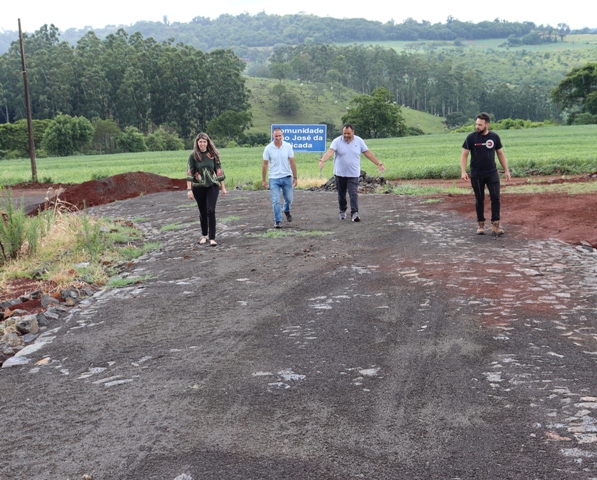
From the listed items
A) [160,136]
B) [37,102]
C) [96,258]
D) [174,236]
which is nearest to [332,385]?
[96,258]

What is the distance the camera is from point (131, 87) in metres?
106

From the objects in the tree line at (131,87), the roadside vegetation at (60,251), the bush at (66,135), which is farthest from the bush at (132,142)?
the roadside vegetation at (60,251)

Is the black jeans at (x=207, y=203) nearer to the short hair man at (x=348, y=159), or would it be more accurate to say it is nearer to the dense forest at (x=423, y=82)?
the short hair man at (x=348, y=159)

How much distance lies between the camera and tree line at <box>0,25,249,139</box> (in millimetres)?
106750

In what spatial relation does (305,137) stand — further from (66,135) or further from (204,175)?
(66,135)

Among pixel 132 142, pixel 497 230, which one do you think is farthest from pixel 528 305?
pixel 132 142

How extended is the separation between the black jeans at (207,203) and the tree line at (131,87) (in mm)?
96949

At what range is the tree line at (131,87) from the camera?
350ft

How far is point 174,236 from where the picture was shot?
1501 cm

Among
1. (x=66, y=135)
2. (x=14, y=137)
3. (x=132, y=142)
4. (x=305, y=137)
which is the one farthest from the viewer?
(x=132, y=142)

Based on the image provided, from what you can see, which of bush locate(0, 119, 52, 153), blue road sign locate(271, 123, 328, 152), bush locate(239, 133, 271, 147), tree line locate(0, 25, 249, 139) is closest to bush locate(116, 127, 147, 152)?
bush locate(0, 119, 52, 153)

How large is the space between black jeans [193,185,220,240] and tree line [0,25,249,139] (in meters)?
96.9

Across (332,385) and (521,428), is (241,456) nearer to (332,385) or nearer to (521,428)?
(332,385)

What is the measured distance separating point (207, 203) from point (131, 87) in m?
98.8
